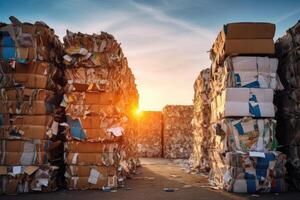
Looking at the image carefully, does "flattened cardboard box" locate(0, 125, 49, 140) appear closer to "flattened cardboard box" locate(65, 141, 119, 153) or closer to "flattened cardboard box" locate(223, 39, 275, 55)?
"flattened cardboard box" locate(65, 141, 119, 153)

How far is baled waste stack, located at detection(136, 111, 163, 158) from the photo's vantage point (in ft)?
57.4

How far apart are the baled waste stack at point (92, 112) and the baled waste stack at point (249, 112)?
201cm

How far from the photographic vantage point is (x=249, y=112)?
554 centimetres

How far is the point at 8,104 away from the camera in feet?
17.7

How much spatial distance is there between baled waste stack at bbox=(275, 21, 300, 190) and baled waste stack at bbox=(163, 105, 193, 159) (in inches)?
417

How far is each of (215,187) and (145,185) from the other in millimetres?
1402

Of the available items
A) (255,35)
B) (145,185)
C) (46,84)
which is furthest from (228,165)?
(46,84)

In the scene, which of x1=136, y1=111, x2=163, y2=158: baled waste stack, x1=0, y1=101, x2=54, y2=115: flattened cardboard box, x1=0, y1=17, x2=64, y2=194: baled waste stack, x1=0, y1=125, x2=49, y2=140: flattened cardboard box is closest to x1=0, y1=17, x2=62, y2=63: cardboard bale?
x1=0, y1=17, x2=64, y2=194: baled waste stack

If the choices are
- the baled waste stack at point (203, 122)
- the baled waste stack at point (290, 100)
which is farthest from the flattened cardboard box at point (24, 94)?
the baled waste stack at point (203, 122)

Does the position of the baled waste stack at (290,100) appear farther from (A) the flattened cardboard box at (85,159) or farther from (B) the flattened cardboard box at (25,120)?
(B) the flattened cardboard box at (25,120)

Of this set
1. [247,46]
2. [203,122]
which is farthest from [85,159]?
[203,122]

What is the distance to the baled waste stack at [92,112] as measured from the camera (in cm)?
563

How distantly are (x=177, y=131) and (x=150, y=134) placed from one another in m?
1.74

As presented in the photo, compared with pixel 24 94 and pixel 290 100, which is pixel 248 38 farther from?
pixel 24 94
